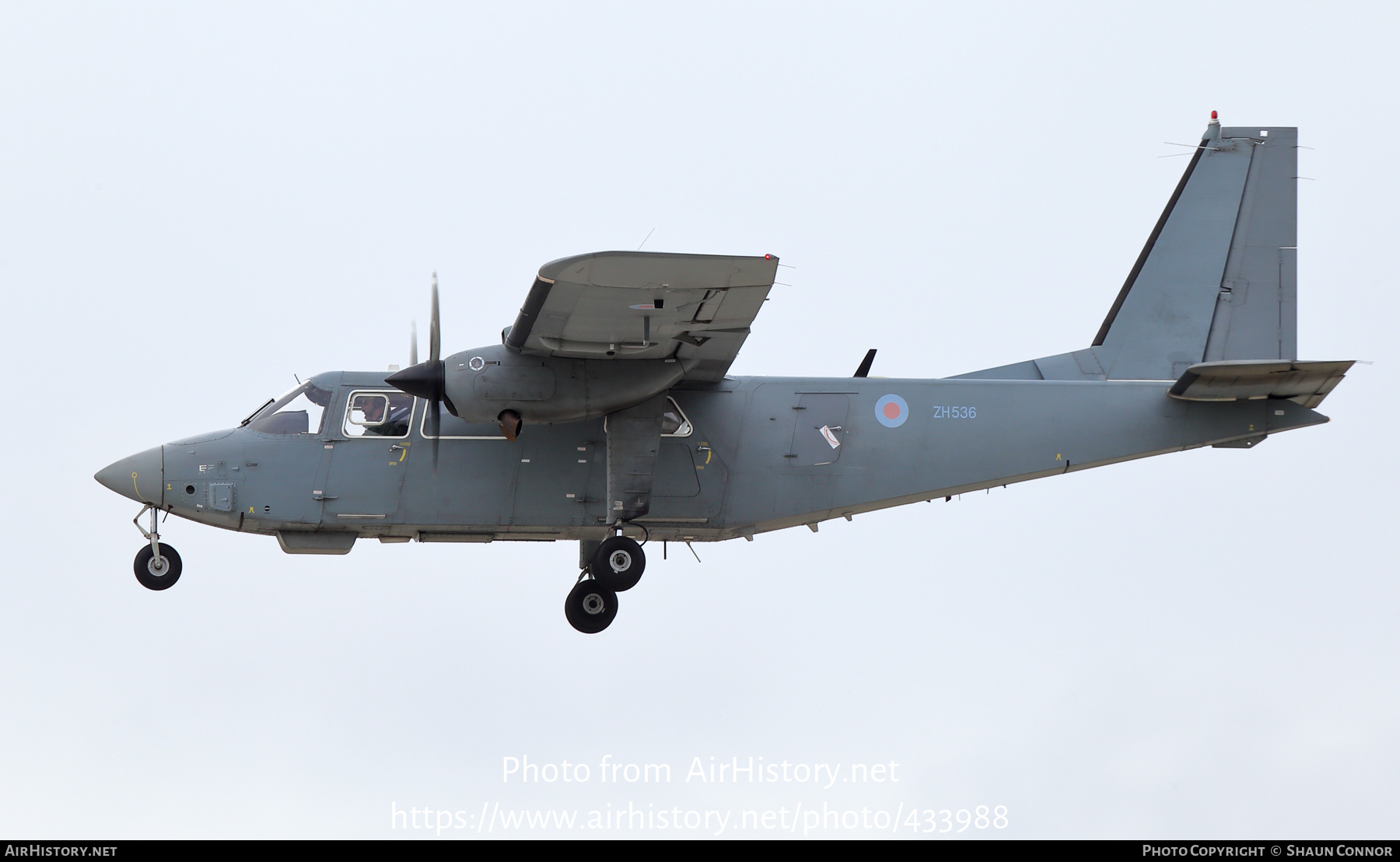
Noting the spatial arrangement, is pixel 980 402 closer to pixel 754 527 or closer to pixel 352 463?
pixel 754 527

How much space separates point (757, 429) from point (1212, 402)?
5.57 meters

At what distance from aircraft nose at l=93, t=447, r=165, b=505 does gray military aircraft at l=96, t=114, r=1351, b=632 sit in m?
0.02

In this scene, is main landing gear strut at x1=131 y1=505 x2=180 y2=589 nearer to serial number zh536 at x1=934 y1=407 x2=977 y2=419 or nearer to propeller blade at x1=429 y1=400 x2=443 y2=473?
propeller blade at x1=429 y1=400 x2=443 y2=473

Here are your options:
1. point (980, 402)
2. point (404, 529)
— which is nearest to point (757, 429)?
point (980, 402)

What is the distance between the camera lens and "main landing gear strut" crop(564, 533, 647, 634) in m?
15.9

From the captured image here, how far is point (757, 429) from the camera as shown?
54.2 ft

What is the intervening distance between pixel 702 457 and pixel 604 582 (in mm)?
1867

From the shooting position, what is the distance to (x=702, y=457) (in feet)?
53.8

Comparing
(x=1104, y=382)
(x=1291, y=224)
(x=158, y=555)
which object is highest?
(x=1291, y=224)

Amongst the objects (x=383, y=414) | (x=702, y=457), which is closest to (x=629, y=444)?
(x=702, y=457)

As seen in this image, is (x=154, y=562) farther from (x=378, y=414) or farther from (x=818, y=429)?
(x=818, y=429)

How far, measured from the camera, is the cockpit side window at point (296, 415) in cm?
1628

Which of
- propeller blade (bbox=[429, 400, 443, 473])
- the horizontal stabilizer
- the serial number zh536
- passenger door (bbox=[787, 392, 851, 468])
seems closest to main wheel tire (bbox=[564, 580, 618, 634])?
propeller blade (bbox=[429, 400, 443, 473])

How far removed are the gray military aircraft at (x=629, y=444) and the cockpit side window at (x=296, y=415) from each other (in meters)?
0.02
